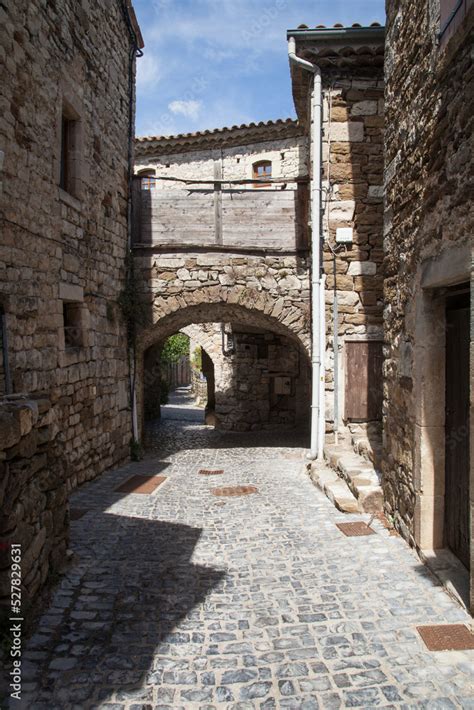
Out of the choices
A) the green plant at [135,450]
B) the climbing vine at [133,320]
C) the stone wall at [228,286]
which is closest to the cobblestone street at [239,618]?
the green plant at [135,450]

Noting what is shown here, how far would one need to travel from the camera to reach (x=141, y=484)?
6.34 meters

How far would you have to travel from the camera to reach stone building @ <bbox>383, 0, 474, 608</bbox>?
9.54 ft

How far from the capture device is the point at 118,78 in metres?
7.28

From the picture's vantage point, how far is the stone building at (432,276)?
2909 mm

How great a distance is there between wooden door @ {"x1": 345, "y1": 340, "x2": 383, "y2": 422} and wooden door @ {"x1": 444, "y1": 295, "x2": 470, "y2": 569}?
3512mm

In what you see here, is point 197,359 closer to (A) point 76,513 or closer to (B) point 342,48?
(B) point 342,48

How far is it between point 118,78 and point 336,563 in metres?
7.09

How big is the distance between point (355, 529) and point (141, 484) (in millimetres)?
2990

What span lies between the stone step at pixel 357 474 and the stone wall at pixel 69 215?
9.54 ft

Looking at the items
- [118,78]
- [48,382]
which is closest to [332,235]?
[118,78]

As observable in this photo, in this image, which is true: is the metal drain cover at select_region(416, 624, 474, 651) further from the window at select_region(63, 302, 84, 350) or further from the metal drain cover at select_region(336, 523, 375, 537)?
the window at select_region(63, 302, 84, 350)

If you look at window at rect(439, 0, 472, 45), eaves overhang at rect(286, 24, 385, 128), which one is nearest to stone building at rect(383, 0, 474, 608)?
window at rect(439, 0, 472, 45)

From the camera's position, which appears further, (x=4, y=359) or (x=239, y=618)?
(x=4, y=359)

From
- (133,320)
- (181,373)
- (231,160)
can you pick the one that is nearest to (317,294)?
(133,320)
